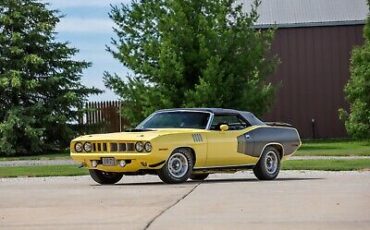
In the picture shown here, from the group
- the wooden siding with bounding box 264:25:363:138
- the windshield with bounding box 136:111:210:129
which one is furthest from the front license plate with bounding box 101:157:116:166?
the wooden siding with bounding box 264:25:363:138

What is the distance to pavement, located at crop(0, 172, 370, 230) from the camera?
905 cm

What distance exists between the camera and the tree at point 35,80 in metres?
33.7

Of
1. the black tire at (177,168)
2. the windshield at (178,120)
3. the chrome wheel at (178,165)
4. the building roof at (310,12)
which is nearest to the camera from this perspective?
the black tire at (177,168)

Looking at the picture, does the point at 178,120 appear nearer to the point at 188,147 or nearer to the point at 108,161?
the point at 188,147

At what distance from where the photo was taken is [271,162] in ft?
57.2

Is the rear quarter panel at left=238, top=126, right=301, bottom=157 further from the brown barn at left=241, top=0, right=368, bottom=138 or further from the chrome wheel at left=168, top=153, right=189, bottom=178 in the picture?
the brown barn at left=241, top=0, right=368, bottom=138

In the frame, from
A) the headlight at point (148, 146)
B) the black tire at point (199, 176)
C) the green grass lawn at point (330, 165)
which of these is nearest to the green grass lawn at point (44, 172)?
the black tire at point (199, 176)

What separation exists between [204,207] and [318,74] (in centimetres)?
3584

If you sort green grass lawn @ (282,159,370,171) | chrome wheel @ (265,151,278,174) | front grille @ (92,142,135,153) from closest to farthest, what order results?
1. front grille @ (92,142,135,153)
2. chrome wheel @ (265,151,278,174)
3. green grass lawn @ (282,159,370,171)

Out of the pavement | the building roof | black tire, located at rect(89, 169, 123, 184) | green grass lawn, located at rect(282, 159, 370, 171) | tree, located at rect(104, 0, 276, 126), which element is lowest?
green grass lawn, located at rect(282, 159, 370, 171)

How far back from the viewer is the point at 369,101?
3716cm

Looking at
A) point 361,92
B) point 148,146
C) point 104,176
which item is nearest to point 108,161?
point 148,146

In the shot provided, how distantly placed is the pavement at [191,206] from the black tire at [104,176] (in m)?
0.46

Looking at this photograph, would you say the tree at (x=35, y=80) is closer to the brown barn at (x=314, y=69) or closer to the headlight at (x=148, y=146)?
the brown barn at (x=314, y=69)
